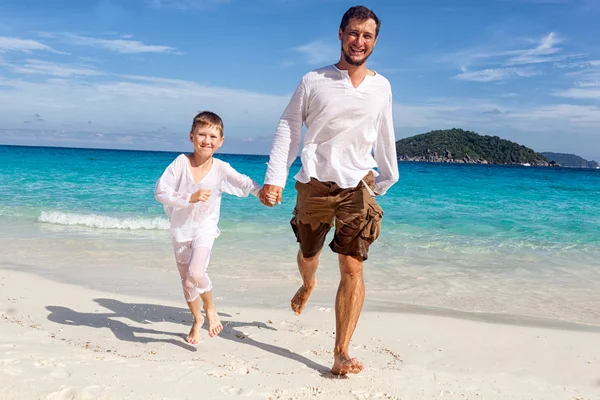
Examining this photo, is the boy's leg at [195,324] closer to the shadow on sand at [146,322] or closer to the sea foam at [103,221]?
the shadow on sand at [146,322]

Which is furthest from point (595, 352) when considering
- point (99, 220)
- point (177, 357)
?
point (99, 220)

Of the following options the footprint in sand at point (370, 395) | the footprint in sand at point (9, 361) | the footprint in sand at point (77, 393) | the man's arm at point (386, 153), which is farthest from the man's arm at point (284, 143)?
the footprint in sand at point (9, 361)

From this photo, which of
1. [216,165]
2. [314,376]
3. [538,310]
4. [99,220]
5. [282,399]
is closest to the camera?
[282,399]

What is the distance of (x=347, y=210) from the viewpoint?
13.0ft

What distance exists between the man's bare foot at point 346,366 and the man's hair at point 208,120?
1.98 meters

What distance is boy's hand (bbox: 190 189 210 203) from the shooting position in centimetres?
414

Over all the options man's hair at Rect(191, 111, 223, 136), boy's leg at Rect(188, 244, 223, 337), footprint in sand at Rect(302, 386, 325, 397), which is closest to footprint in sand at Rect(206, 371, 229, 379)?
footprint in sand at Rect(302, 386, 325, 397)

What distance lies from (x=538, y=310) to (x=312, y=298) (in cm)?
251

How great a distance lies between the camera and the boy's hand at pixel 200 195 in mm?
4141

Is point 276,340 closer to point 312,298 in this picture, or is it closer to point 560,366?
point 312,298

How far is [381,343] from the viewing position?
4.70 meters

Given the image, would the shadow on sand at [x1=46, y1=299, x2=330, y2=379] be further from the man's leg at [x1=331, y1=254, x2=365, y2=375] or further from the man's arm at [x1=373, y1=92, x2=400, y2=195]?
the man's arm at [x1=373, y1=92, x2=400, y2=195]

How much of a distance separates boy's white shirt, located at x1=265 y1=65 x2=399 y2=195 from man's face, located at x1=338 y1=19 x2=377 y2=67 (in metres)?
0.12

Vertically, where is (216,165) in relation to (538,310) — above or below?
above
